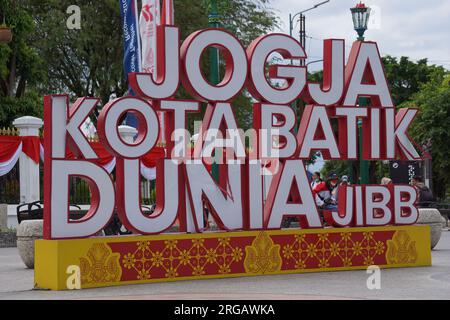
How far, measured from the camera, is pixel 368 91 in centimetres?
1594

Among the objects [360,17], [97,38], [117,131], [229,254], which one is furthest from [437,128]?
[117,131]

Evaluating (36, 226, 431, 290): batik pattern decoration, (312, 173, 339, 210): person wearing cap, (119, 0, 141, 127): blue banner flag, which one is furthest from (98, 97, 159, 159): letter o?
(119, 0, 141, 127): blue banner flag

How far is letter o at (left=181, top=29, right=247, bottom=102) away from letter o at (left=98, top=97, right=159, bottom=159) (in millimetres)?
795

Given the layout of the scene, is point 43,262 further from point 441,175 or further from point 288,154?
point 441,175

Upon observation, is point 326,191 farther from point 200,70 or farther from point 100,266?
point 100,266

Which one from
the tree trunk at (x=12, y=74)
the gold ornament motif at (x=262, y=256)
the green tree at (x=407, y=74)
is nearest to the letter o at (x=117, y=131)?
the gold ornament motif at (x=262, y=256)

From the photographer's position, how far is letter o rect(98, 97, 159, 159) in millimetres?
13344

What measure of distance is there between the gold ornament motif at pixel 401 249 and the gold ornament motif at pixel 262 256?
2.21 meters

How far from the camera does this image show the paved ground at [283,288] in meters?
11.8

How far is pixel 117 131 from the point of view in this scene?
1341cm

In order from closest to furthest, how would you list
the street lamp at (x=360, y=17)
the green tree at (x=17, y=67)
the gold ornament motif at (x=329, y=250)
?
the gold ornament motif at (x=329, y=250) < the street lamp at (x=360, y=17) < the green tree at (x=17, y=67)

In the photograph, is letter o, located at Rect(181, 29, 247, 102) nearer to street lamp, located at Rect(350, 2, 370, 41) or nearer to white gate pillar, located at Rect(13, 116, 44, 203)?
street lamp, located at Rect(350, 2, 370, 41)

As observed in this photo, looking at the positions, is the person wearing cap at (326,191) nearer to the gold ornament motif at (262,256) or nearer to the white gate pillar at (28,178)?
the gold ornament motif at (262,256)
